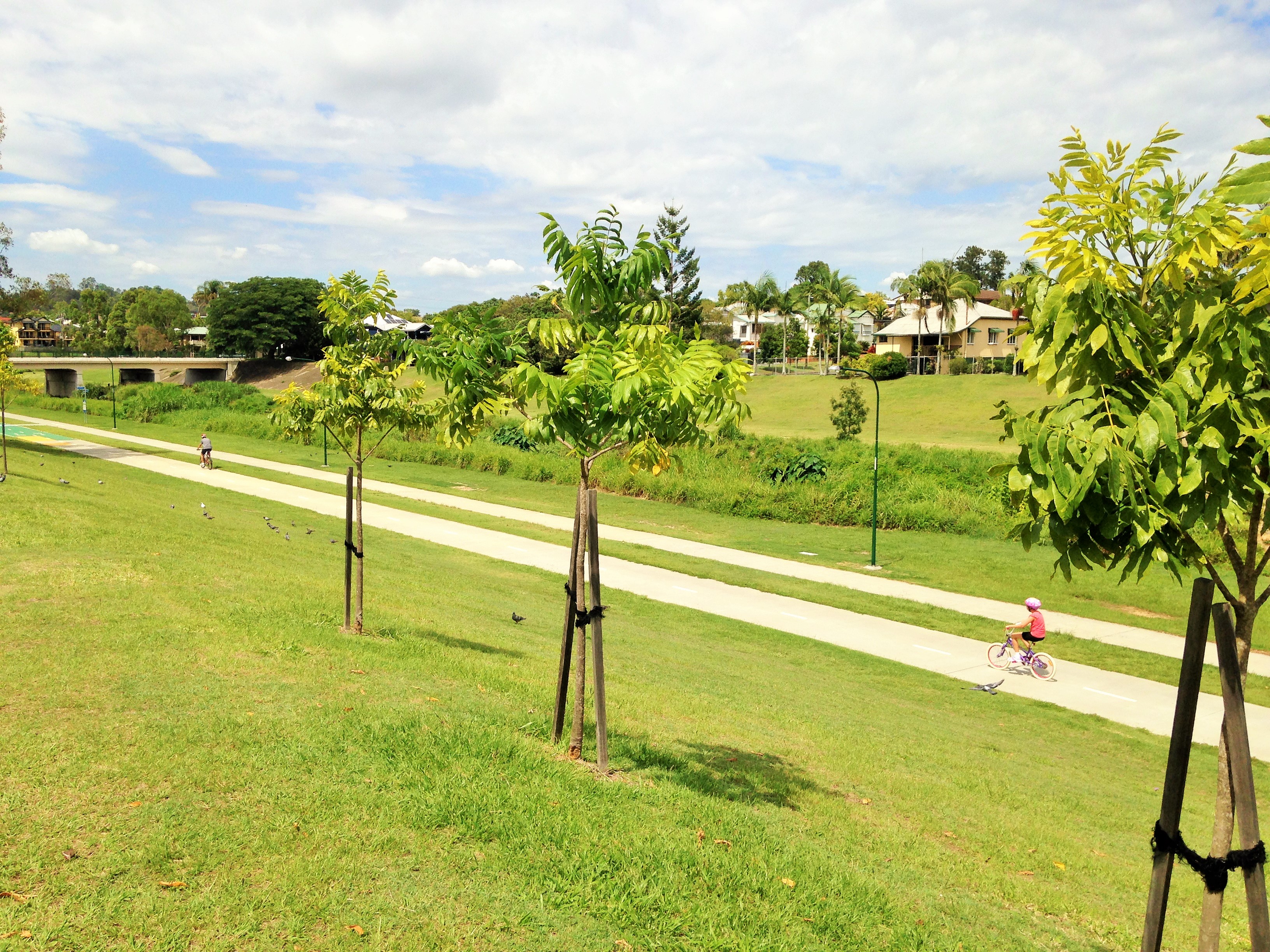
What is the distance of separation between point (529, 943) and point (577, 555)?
317cm

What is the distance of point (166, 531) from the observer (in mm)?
17016

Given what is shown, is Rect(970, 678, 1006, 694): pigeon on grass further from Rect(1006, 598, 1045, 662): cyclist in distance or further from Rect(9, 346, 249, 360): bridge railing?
Rect(9, 346, 249, 360): bridge railing

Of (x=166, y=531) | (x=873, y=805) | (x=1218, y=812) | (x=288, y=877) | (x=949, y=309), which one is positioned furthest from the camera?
(x=949, y=309)

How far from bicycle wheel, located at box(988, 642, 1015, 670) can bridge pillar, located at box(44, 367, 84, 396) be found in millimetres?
97835

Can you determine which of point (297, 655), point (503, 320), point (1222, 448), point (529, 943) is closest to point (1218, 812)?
point (1222, 448)

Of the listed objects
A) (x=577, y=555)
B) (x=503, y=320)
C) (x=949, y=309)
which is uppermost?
(x=949, y=309)

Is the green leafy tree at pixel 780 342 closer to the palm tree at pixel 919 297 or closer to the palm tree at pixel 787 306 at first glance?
the palm tree at pixel 787 306

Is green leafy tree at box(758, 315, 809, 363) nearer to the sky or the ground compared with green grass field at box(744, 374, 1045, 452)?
nearer to the sky

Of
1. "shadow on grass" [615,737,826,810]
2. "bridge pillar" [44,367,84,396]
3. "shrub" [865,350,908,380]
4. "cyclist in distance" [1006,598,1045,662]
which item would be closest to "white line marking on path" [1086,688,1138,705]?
"cyclist in distance" [1006,598,1045,662]

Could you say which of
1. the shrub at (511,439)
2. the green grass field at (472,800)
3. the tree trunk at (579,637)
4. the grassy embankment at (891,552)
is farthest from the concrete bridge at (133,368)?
the tree trunk at (579,637)

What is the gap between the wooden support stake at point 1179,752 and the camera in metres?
3.99

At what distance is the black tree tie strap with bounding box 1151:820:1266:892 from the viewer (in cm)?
387

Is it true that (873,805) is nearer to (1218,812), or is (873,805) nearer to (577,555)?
(577,555)

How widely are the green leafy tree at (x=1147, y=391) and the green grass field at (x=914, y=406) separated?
46765 mm
